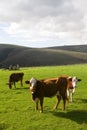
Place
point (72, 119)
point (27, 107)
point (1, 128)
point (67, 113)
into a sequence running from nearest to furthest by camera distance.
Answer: point (1, 128) < point (72, 119) < point (67, 113) < point (27, 107)

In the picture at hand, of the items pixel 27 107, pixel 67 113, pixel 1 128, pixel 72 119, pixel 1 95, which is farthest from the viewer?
pixel 1 95

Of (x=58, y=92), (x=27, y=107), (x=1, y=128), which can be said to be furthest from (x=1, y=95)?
(x=1, y=128)

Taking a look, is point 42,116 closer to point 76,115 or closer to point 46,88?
point 46,88

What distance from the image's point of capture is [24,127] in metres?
16.2

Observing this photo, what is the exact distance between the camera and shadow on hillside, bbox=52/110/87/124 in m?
17.2

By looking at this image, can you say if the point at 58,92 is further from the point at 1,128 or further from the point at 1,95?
the point at 1,95

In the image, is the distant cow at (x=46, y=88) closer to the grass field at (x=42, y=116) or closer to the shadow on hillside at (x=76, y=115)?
the grass field at (x=42, y=116)

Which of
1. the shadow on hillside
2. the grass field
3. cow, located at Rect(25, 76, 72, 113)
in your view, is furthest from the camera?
cow, located at Rect(25, 76, 72, 113)

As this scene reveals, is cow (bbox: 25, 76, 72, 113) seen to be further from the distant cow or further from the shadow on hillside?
the shadow on hillside

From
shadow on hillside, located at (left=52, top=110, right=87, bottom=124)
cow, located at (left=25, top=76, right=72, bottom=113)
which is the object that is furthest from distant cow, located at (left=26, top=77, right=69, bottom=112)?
shadow on hillside, located at (left=52, top=110, right=87, bottom=124)

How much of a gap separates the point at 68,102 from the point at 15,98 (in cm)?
528

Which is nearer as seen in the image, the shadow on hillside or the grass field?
the grass field

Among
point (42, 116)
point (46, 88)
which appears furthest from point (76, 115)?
point (46, 88)

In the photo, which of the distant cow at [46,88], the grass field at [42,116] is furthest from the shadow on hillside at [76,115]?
the distant cow at [46,88]
